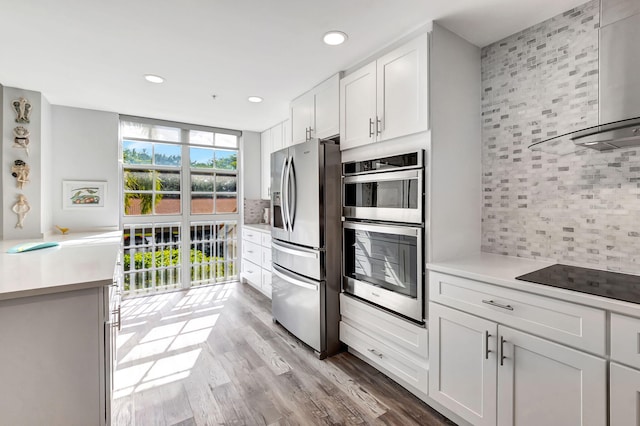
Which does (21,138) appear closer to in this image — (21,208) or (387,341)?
(21,208)

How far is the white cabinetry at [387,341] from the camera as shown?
188 centimetres

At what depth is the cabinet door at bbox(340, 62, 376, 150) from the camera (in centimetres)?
218

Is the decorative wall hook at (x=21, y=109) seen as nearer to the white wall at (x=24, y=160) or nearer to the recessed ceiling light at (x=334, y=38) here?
the white wall at (x=24, y=160)

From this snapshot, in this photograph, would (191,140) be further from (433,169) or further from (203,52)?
(433,169)

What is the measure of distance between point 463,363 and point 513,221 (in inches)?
39.7

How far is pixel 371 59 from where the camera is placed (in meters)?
2.23

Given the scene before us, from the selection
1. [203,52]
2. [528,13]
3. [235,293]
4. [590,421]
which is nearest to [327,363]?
[590,421]

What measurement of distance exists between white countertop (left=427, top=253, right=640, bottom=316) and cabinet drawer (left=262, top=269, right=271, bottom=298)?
8.15 feet

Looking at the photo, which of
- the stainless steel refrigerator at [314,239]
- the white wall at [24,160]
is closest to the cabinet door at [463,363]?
the stainless steel refrigerator at [314,239]

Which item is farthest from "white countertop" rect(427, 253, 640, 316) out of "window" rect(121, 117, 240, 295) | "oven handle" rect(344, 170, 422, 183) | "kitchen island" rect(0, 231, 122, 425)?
"window" rect(121, 117, 240, 295)

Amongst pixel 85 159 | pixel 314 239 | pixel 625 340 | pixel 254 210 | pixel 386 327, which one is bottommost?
pixel 386 327

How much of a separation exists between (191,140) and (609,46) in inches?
173

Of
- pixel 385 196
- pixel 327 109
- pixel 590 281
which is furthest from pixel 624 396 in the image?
pixel 327 109

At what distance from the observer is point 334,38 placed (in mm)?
2016
